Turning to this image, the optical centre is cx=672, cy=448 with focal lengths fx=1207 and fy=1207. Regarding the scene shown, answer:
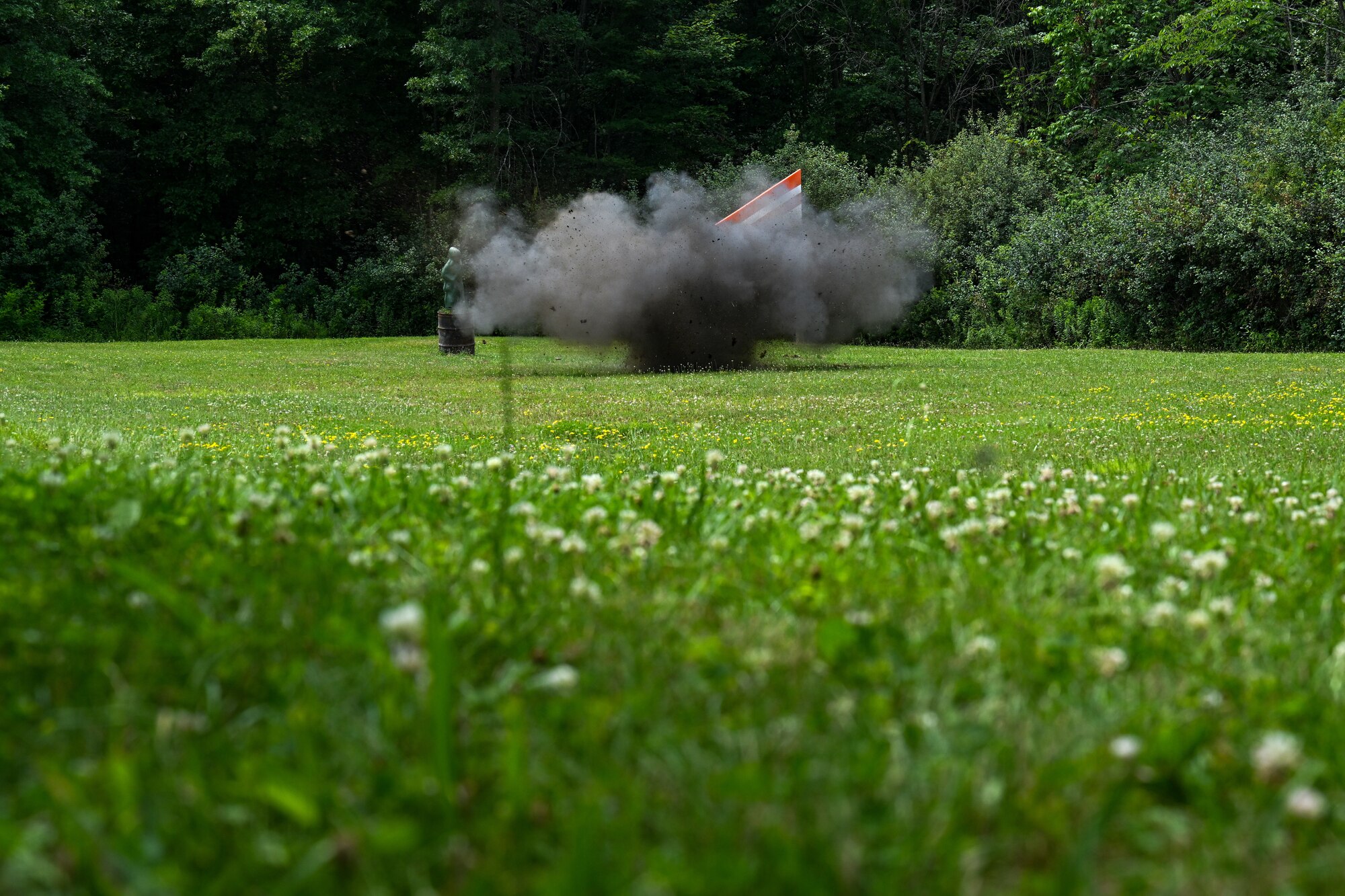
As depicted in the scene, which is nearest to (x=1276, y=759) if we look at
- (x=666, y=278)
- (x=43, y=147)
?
(x=666, y=278)

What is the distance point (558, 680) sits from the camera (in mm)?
2051

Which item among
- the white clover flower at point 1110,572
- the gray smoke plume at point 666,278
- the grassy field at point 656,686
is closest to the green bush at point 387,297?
the gray smoke plume at point 666,278

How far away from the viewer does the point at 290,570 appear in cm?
296

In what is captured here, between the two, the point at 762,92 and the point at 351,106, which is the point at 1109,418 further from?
the point at 762,92

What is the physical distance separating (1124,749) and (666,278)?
17.8m

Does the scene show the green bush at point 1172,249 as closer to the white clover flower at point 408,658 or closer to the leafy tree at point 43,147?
the leafy tree at point 43,147

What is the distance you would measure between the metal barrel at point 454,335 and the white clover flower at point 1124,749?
23.0 metres

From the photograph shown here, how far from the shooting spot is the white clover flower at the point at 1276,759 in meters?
1.69

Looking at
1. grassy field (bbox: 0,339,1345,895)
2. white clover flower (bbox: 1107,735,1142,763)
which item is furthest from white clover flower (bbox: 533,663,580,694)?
white clover flower (bbox: 1107,735,1142,763)

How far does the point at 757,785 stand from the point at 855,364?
1974 cm

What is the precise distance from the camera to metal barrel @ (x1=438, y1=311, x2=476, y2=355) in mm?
24484

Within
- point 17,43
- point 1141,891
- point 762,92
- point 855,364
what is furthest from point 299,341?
point 1141,891

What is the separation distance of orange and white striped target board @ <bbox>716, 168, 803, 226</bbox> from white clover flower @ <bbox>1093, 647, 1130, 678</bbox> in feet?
59.2

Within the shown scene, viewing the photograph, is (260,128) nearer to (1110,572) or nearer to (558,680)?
(1110,572)
